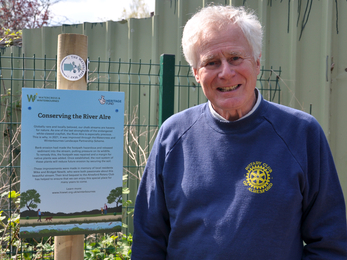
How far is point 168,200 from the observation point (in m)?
1.49

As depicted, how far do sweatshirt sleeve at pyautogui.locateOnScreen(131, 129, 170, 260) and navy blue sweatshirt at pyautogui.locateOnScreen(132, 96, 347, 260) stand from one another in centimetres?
1

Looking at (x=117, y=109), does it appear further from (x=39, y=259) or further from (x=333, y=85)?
(x=333, y=85)

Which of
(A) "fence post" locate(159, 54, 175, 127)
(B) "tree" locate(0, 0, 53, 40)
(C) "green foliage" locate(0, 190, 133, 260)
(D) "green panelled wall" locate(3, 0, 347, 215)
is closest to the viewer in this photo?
(A) "fence post" locate(159, 54, 175, 127)

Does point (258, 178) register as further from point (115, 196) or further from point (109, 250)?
point (109, 250)

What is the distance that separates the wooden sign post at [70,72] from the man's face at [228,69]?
2.85 feet

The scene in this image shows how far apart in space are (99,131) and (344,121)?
3246 mm

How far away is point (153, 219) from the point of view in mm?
1536

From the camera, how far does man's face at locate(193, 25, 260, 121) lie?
141 cm

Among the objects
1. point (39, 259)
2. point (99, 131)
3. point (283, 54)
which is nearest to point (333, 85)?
point (283, 54)

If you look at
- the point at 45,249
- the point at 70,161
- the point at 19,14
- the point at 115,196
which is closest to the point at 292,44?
the point at 115,196

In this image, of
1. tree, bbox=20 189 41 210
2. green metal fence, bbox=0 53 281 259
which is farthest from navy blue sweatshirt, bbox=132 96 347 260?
green metal fence, bbox=0 53 281 259

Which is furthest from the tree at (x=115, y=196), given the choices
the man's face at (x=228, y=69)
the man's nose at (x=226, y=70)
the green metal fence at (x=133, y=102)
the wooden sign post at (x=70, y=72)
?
the green metal fence at (x=133, y=102)

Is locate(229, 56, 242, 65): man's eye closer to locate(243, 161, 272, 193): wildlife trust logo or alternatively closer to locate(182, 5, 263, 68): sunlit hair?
locate(182, 5, 263, 68): sunlit hair

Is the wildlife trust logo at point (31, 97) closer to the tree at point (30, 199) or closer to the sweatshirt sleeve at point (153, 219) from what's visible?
the tree at point (30, 199)
